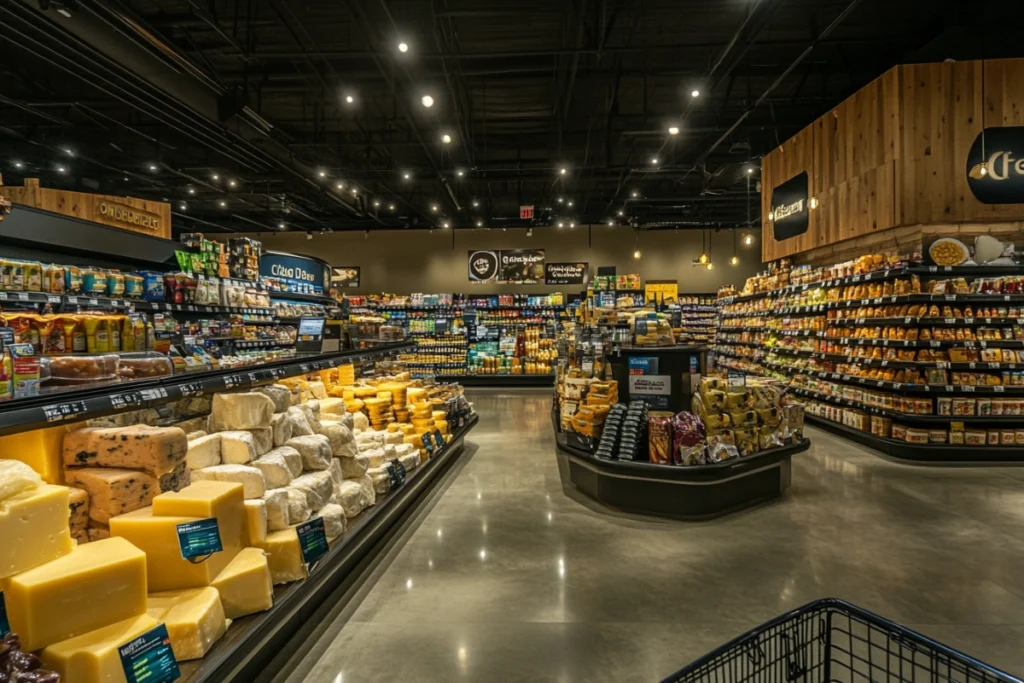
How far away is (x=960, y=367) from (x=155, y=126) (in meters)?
13.1

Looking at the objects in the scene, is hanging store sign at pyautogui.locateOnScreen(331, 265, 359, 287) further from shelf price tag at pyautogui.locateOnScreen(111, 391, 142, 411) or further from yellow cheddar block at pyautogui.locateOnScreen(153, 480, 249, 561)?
shelf price tag at pyautogui.locateOnScreen(111, 391, 142, 411)

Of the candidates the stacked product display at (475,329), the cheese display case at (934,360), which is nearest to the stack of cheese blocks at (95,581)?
the cheese display case at (934,360)

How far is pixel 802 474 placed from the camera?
5266 millimetres

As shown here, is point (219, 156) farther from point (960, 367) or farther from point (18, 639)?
point (960, 367)

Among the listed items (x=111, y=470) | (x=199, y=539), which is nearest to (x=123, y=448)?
(x=111, y=470)

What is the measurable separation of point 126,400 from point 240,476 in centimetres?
66

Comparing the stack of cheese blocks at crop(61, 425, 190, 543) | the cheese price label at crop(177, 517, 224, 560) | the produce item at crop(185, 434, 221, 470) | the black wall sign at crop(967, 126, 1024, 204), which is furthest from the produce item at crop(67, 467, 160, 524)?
the black wall sign at crop(967, 126, 1024, 204)

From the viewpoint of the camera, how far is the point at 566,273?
15.1 meters

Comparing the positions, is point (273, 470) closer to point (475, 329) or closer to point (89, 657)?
point (89, 657)

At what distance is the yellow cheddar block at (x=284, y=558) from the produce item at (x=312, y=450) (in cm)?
58

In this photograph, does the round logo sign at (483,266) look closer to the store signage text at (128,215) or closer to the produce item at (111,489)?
the store signage text at (128,215)

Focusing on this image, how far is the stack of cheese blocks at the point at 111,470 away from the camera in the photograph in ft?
5.81

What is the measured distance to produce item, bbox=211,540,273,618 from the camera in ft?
6.45

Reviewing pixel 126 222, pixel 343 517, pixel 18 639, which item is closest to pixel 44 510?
pixel 18 639
